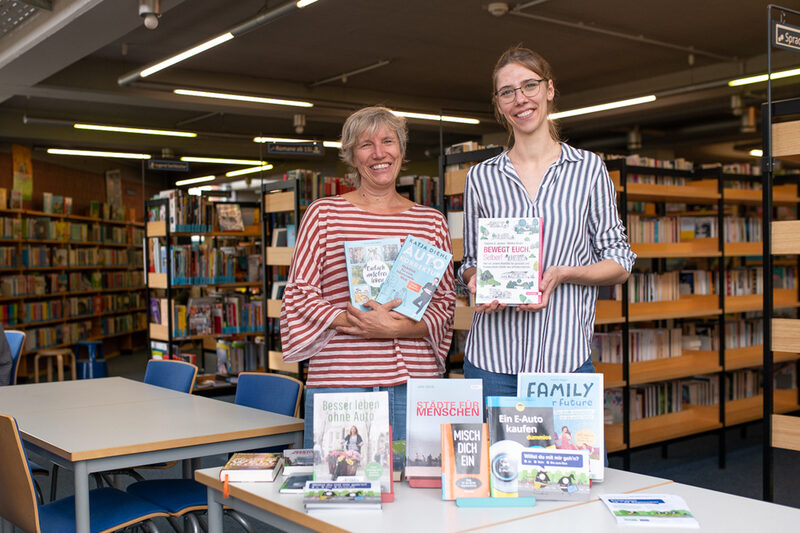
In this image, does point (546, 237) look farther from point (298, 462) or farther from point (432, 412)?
point (298, 462)

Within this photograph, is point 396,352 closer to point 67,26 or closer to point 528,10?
point 67,26

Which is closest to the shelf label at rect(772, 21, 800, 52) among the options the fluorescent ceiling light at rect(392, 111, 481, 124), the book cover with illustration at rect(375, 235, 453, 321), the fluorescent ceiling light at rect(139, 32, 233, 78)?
the book cover with illustration at rect(375, 235, 453, 321)

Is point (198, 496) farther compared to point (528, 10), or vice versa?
point (528, 10)

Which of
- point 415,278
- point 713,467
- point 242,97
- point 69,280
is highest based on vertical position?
point 242,97

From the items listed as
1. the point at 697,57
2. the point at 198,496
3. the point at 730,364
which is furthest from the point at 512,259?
the point at 697,57

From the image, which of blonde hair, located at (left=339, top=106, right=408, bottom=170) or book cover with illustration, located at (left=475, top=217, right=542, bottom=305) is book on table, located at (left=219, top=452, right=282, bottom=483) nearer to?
book cover with illustration, located at (left=475, top=217, right=542, bottom=305)

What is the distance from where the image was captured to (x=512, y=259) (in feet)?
6.72

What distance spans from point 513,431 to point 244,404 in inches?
75.7

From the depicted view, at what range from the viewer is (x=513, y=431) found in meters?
1.81

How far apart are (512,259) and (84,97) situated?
9.43 m

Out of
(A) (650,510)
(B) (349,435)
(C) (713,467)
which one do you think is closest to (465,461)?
(B) (349,435)

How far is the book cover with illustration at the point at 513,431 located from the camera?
5.87ft

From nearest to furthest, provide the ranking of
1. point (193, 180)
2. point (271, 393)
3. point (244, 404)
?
point (271, 393), point (244, 404), point (193, 180)

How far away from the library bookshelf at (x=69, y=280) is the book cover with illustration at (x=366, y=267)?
921cm
